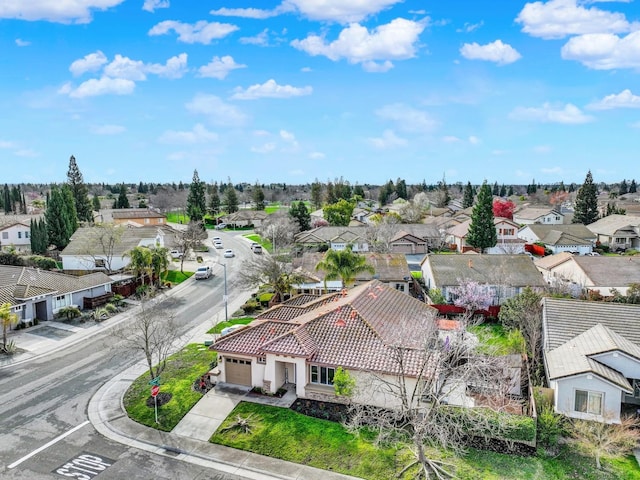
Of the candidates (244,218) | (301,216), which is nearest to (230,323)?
(301,216)

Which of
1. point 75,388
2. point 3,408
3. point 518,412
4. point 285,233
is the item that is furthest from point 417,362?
point 285,233

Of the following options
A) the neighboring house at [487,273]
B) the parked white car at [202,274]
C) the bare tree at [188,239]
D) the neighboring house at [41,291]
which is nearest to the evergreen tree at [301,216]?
the bare tree at [188,239]

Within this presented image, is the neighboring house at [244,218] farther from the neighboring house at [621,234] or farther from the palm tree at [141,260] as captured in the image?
the neighboring house at [621,234]

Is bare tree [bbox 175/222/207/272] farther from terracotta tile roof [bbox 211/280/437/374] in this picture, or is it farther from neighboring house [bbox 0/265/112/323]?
terracotta tile roof [bbox 211/280/437/374]

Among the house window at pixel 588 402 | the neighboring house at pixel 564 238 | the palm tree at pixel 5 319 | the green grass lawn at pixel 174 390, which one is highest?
the neighboring house at pixel 564 238

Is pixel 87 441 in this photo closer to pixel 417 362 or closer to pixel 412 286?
pixel 417 362

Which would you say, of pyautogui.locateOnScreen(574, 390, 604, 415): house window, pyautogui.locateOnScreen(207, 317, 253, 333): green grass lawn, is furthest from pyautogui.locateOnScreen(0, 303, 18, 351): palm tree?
pyautogui.locateOnScreen(574, 390, 604, 415): house window

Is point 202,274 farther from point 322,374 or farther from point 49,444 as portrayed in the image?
point 49,444
